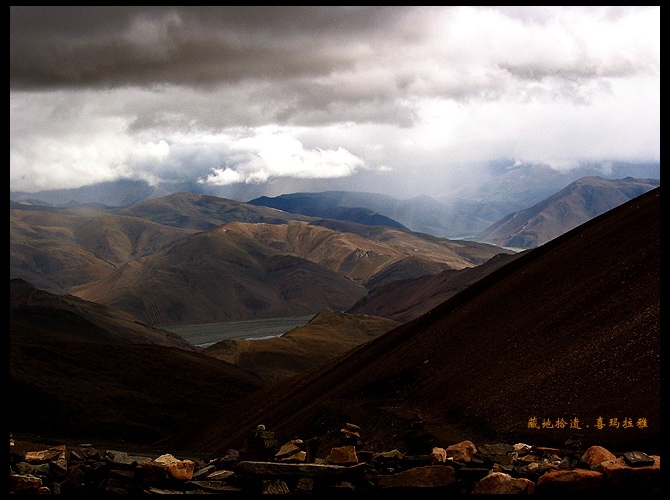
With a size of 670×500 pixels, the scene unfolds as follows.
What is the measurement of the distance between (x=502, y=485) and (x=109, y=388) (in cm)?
7234

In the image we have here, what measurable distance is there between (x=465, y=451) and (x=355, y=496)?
355 cm

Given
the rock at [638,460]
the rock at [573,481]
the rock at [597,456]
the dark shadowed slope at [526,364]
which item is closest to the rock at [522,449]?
the rock at [597,456]

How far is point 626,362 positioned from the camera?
25.5 m

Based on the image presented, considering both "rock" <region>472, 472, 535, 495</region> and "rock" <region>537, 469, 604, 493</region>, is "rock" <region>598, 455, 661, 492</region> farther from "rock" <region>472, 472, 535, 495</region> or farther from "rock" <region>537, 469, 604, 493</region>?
"rock" <region>472, 472, 535, 495</region>

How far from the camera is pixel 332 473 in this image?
487 inches

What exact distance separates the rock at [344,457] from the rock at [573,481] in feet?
12.1

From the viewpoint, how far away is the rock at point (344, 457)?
43.0 ft

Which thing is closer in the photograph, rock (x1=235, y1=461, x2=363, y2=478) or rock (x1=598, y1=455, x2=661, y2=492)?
rock (x1=598, y1=455, x2=661, y2=492)

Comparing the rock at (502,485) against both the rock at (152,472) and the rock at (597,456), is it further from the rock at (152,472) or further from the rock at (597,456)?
the rock at (152,472)

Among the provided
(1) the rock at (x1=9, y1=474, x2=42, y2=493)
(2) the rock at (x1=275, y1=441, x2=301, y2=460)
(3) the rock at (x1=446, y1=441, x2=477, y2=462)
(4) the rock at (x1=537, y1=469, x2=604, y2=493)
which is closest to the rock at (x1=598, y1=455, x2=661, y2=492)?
(4) the rock at (x1=537, y1=469, x2=604, y2=493)

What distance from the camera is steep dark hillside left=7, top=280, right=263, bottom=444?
6212cm

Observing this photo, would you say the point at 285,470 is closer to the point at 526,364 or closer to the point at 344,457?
the point at 344,457

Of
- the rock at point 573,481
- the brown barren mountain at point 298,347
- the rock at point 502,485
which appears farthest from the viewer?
the brown barren mountain at point 298,347

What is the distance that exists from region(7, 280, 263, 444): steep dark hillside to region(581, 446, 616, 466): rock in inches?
1882
